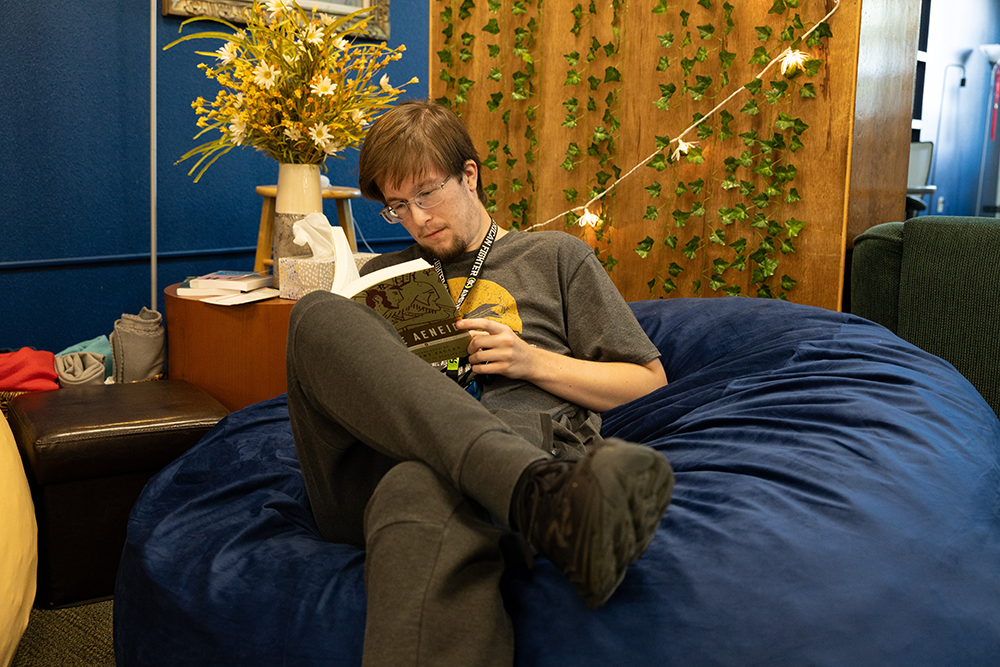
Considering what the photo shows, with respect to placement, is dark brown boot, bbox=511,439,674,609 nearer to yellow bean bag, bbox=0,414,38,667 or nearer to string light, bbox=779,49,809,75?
yellow bean bag, bbox=0,414,38,667

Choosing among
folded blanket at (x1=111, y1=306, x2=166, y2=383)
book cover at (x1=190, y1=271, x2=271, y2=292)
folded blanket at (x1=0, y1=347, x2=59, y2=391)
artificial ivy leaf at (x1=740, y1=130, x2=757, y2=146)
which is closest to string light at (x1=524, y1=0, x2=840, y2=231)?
artificial ivy leaf at (x1=740, y1=130, x2=757, y2=146)

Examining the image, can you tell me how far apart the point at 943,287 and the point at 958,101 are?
19.9ft

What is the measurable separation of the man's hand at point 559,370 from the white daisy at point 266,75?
47.7 inches

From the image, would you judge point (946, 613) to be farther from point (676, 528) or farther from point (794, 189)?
point (794, 189)

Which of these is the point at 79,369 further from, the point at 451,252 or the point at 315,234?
the point at 451,252

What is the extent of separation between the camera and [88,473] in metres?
1.77

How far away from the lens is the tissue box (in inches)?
85.7

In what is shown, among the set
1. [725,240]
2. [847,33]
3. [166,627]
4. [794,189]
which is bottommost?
[166,627]

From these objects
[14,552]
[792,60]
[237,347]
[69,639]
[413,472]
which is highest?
[792,60]

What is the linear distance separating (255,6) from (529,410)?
61.1 inches

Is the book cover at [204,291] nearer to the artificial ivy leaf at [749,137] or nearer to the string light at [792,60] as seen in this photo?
the artificial ivy leaf at [749,137]

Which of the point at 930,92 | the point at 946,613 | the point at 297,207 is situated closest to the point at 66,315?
the point at 297,207

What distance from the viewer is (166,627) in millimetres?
1164

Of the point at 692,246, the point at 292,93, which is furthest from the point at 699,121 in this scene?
the point at 292,93
